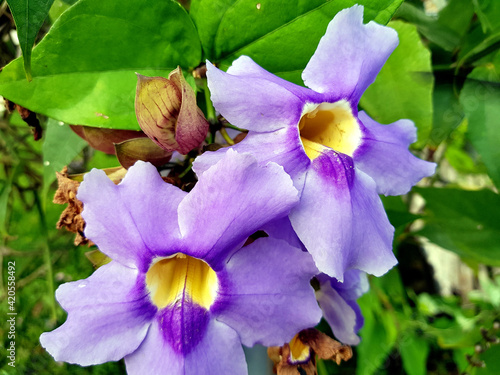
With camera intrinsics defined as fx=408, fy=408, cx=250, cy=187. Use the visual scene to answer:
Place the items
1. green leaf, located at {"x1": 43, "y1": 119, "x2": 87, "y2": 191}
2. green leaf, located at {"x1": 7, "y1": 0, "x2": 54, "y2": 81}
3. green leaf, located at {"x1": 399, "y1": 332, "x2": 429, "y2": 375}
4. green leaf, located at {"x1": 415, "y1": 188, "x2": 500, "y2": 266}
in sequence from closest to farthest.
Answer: green leaf, located at {"x1": 7, "y1": 0, "x2": 54, "y2": 81}, green leaf, located at {"x1": 43, "y1": 119, "x2": 87, "y2": 191}, green leaf, located at {"x1": 415, "y1": 188, "x2": 500, "y2": 266}, green leaf, located at {"x1": 399, "y1": 332, "x2": 429, "y2": 375}

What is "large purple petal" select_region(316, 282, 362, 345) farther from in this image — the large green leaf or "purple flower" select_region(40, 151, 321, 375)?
the large green leaf

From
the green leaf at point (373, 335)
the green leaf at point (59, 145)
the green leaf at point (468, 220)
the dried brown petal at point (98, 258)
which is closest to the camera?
the dried brown petal at point (98, 258)

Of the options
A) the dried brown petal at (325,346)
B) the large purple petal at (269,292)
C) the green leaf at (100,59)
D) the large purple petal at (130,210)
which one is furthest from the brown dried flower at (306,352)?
the green leaf at (100,59)

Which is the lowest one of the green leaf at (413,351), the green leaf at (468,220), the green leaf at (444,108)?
the green leaf at (413,351)

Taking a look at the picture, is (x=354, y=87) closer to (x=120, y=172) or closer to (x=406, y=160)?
(x=406, y=160)

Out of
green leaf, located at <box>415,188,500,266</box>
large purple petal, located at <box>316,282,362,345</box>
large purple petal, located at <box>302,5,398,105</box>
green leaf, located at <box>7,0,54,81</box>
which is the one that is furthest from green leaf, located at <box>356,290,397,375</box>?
green leaf, located at <box>7,0,54,81</box>

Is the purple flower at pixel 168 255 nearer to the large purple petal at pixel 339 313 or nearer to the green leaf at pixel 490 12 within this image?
the large purple petal at pixel 339 313
